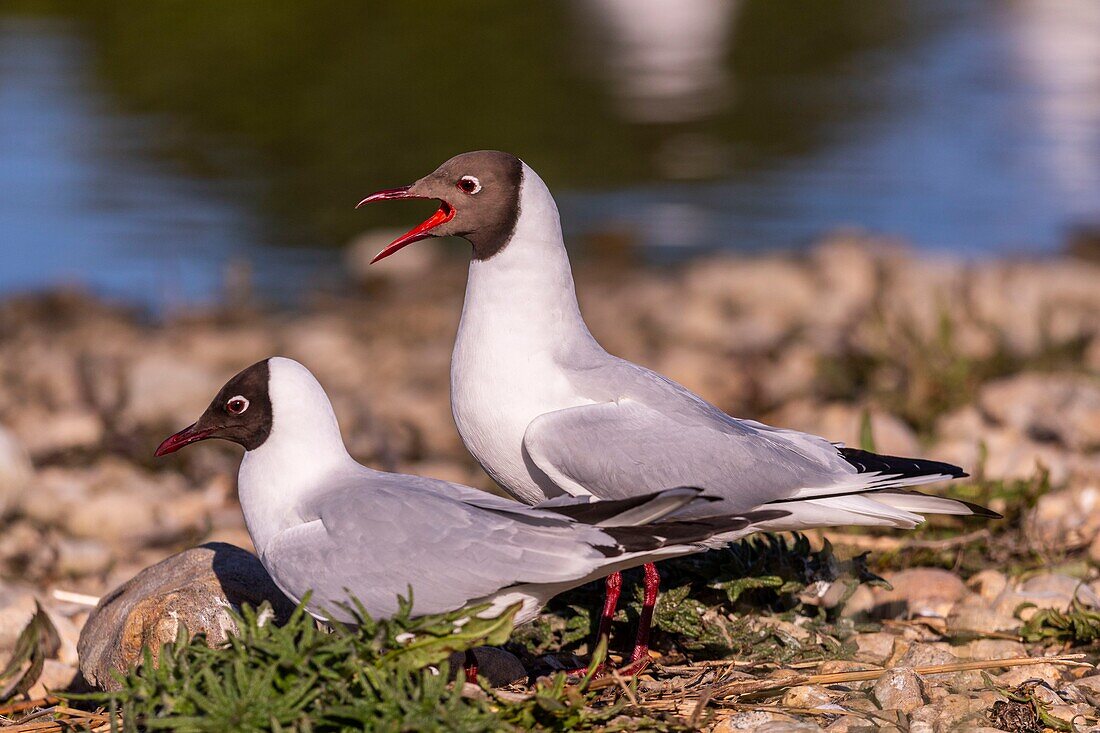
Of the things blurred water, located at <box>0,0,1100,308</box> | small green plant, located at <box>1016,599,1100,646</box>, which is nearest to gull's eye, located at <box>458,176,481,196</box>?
small green plant, located at <box>1016,599,1100,646</box>

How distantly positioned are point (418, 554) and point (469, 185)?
152cm

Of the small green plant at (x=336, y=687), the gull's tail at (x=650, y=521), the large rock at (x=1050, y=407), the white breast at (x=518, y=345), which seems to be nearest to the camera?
the small green plant at (x=336, y=687)

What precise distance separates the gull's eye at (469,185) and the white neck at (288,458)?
912mm

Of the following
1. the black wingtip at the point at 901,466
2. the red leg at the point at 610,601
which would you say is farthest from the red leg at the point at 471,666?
the black wingtip at the point at 901,466

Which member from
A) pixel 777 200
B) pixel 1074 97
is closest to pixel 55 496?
pixel 777 200

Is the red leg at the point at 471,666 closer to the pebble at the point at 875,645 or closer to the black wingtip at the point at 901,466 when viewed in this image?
the pebble at the point at 875,645

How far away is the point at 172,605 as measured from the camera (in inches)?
184

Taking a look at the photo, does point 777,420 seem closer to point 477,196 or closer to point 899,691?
point 477,196

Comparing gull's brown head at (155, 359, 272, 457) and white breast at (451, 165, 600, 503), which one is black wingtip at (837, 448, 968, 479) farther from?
gull's brown head at (155, 359, 272, 457)

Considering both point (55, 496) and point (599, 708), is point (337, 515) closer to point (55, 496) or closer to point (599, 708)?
point (599, 708)

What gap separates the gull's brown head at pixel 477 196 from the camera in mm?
5121

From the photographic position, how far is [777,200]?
15672 millimetres

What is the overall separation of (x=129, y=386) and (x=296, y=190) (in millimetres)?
6620

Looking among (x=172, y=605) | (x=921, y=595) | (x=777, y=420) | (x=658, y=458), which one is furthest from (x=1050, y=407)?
(x=172, y=605)
